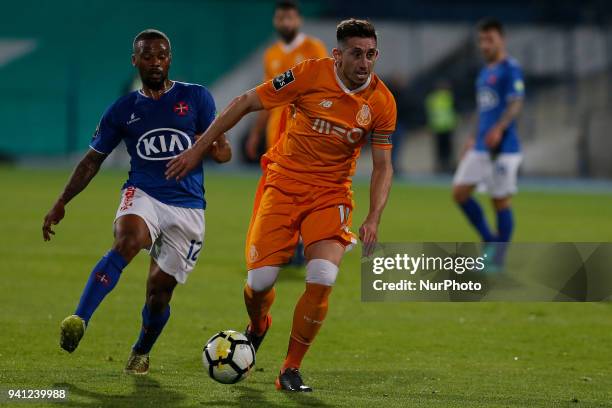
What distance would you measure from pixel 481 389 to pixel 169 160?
A: 7.39ft

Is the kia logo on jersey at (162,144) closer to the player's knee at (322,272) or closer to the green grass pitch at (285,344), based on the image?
the player's knee at (322,272)

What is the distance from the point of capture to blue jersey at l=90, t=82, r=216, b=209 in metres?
6.95

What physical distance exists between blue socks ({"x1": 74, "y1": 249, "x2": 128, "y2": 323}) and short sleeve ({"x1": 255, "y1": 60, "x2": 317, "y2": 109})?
122 centimetres

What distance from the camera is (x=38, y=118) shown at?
33812 mm

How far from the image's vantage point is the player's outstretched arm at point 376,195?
6520mm

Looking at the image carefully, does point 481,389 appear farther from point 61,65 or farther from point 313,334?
point 61,65

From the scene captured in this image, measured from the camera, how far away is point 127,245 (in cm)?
662

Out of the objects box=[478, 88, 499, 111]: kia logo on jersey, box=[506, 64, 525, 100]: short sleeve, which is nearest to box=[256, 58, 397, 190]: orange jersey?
box=[506, 64, 525, 100]: short sleeve

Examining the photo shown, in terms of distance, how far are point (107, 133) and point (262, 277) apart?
1.27 metres

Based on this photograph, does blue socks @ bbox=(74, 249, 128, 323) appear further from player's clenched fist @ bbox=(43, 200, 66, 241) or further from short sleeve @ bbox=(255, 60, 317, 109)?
short sleeve @ bbox=(255, 60, 317, 109)

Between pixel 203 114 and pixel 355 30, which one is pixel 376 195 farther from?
pixel 203 114

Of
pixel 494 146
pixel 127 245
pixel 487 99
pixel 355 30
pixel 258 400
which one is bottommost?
pixel 258 400

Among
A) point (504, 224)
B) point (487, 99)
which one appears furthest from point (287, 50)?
point (504, 224)

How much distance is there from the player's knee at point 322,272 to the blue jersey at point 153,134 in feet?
3.20
